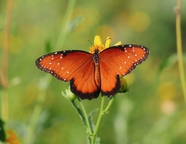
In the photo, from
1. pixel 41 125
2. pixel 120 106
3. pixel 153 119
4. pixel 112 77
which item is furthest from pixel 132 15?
pixel 112 77

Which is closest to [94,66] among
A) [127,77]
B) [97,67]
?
[97,67]

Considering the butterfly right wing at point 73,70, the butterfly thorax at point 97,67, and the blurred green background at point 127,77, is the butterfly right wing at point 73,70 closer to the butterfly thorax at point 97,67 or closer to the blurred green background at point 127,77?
the butterfly thorax at point 97,67

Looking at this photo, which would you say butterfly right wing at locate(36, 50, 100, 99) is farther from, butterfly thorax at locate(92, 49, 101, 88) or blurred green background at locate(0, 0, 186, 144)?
blurred green background at locate(0, 0, 186, 144)

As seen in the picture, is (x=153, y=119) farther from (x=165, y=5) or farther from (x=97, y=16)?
(x=165, y=5)

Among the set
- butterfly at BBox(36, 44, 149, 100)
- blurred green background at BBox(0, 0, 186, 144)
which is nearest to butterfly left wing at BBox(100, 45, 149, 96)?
butterfly at BBox(36, 44, 149, 100)

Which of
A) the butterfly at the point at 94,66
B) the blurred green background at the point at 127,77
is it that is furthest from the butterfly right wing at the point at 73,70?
the blurred green background at the point at 127,77

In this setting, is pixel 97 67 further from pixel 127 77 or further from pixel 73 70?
pixel 127 77

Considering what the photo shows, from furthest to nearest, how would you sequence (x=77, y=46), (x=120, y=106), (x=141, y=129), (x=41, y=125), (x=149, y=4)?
(x=149, y=4), (x=77, y=46), (x=141, y=129), (x=120, y=106), (x=41, y=125)
